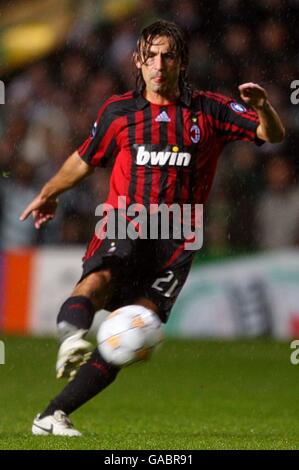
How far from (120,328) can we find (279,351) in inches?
176

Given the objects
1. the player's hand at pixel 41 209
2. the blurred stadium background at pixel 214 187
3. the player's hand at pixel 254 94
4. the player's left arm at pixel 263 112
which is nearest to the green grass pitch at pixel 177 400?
the blurred stadium background at pixel 214 187

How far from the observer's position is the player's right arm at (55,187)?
20.8 feet

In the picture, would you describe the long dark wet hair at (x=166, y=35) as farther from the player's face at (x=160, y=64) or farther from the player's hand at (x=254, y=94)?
the player's hand at (x=254, y=94)

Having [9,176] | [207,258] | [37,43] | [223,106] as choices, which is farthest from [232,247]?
[223,106]

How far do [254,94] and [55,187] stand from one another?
1247 mm

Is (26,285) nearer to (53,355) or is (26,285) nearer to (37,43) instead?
(53,355)

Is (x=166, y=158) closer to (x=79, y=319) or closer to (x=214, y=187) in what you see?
(x=79, y=319)

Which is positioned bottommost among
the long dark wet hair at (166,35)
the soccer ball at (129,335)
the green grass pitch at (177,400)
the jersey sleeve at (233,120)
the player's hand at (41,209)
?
the green grass pitch at (177,400)

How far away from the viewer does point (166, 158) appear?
616cm

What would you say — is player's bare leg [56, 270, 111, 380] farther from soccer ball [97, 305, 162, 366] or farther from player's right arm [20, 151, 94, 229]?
player's right arm [20, 151, 94, 229]

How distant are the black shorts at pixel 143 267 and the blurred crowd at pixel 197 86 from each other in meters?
4.66

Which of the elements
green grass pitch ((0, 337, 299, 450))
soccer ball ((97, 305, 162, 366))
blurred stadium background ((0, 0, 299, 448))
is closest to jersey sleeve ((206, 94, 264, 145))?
soccer ball ((97, 305, 162, 366))

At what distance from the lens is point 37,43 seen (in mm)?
13016

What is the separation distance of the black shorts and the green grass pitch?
0.67 m
